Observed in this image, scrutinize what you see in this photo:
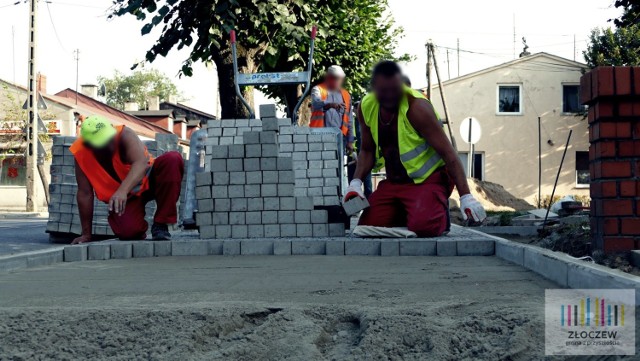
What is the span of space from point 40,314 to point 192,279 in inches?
63.6

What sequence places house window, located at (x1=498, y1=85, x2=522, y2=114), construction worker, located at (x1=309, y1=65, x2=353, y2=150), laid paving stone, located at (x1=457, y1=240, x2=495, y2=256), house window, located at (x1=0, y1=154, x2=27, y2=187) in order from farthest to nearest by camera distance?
1. house window, located at (x1=0, y1=154, x2=27, y2=187)
2. house window, located at (x1=498, y1=85, x2=522, y2=114)
3. construction worker, located at (x1=309, y1=65, x2=353, y2=150)
4. laid paving stone, located at (x1=457, y1=240, x2=495, y2=256)

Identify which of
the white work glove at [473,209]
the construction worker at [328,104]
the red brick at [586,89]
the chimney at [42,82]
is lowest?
the white work glove at [473,209]

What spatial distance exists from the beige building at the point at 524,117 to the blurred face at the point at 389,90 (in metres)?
30.8

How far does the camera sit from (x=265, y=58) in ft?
46.1

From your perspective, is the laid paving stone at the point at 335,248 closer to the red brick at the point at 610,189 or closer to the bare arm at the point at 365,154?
the bare arm at the point at 365,154

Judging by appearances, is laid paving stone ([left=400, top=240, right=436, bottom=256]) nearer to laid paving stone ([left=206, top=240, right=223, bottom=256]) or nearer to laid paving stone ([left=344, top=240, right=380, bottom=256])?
laid paving stone ([left=344, top=240, right=380, bottom=256])

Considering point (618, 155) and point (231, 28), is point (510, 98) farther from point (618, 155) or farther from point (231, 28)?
point (618, 155)

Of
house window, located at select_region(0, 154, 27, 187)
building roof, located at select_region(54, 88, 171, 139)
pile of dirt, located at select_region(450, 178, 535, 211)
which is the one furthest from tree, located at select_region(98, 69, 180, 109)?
pile of dirt, located at select_region(450, 178, 535, 211)

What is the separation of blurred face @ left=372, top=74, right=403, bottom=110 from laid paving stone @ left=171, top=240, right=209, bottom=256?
2.02 m

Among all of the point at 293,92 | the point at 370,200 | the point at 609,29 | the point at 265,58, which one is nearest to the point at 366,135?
the point at 370,200

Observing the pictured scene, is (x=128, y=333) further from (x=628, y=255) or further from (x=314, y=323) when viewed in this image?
(x=628, y=255)

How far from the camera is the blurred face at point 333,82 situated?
1023 centimetres

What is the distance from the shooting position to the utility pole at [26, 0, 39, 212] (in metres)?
29.5

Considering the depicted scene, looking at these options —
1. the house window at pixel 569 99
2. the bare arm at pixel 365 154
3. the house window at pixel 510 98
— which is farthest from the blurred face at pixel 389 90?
the house window at pixel 569 99
